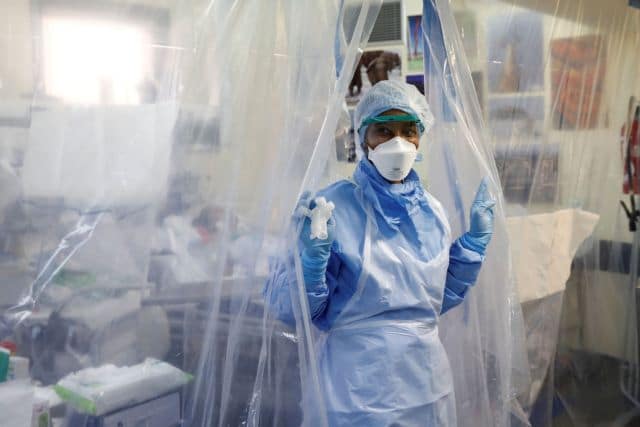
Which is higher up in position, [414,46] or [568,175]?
[414,46]

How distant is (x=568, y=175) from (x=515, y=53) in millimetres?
489

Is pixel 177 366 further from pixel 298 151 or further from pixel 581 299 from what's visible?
pixel 581 299

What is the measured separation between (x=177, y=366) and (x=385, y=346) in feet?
1.34

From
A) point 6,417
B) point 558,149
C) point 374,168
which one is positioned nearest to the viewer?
point 6,417

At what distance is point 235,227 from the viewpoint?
1.18m

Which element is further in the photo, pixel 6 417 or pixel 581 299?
pixel 581 299

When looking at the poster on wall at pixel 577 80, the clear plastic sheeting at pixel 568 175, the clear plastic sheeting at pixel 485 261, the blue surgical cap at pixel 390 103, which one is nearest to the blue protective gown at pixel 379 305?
the blue surgical cap at pixel 390 103

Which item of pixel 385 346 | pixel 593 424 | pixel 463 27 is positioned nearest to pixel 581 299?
pixel 593 424

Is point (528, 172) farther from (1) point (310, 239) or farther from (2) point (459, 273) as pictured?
(1) point (310, 239)

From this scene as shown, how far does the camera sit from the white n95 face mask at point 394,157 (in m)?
1.20

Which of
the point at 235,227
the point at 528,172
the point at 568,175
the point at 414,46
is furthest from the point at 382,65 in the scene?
the point at 235,227

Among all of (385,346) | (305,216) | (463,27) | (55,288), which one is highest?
(463,27)

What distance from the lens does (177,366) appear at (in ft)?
3.84

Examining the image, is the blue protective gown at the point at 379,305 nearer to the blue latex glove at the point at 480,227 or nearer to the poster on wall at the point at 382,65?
the blue latex glove at the point at 480,227
